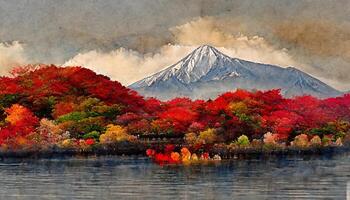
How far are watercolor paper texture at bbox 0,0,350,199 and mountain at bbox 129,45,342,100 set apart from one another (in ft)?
0.05

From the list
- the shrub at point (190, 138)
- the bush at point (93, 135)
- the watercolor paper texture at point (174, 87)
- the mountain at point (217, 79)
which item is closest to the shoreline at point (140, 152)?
the watercolor paper texture at point (174, 87)

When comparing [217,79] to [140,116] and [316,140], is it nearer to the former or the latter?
[140,116]

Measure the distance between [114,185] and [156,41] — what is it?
91.6 inches

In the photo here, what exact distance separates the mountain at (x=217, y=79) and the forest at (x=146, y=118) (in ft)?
0.35

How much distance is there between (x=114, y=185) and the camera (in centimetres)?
830

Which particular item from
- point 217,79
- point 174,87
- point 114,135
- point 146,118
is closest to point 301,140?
point 217,79

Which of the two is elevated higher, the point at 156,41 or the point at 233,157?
the point at 156,41

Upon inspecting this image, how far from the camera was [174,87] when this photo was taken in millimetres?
10359

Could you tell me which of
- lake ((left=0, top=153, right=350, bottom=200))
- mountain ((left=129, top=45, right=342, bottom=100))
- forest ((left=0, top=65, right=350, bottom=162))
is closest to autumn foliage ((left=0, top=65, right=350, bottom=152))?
forest ((left=0, top=65, right=350, bottom=162))

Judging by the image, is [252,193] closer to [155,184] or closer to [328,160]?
[155,184]

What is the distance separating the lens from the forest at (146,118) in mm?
10273

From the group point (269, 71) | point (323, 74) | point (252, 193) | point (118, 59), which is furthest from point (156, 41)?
point (252, 193)

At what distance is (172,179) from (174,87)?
1931 millimetres

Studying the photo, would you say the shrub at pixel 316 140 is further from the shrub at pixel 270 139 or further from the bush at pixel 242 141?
the bush at pixel 242 141
